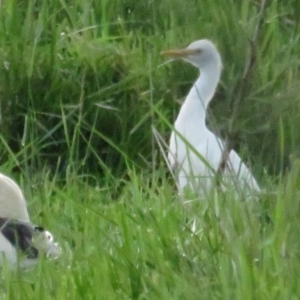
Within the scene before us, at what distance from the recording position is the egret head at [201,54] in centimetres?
441

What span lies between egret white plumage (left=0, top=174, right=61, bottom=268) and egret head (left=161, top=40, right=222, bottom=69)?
1467mm

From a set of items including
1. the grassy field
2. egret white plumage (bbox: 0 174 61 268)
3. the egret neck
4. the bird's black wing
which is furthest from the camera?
the egret neck

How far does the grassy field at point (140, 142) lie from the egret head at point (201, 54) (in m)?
0.05

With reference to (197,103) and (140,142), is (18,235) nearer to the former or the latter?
(140,142)

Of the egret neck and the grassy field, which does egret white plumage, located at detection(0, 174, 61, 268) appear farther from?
the egret neck

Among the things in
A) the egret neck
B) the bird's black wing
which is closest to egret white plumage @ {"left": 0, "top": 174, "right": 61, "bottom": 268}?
the bird's black wing

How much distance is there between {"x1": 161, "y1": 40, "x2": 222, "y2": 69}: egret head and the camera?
441cm

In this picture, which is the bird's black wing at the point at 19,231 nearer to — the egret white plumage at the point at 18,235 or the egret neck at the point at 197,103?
the egret white plumage at the point at 18,235

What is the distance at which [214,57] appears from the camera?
453 centimetres

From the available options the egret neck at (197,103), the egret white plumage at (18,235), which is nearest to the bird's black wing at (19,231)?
the egret white plumage at (18,235)

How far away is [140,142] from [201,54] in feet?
1.66

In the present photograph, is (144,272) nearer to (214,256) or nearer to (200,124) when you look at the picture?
(214,256)

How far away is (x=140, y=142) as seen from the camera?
425 centimetres

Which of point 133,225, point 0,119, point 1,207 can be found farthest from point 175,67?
point 133,225
